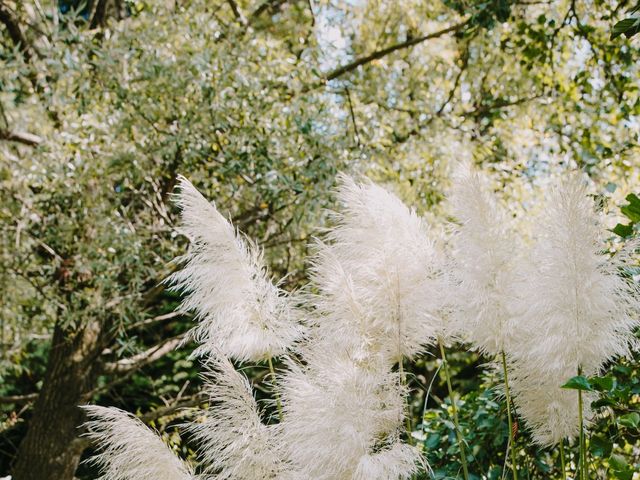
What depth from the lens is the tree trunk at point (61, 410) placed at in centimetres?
435

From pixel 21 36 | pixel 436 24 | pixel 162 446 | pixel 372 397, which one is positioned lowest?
pixel 162 446

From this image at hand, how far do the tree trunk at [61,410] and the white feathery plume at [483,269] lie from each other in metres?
3.23

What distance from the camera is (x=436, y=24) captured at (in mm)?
6453

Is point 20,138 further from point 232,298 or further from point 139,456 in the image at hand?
point 139,456

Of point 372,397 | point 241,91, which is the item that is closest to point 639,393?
point 372,397

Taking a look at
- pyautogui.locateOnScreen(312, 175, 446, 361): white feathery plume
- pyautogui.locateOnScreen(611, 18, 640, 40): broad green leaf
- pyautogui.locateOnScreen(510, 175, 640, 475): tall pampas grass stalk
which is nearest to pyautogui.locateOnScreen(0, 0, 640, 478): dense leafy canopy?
pyautogui.locateOnScreen(510, 175, 640, 475): tall pampas grass stalk

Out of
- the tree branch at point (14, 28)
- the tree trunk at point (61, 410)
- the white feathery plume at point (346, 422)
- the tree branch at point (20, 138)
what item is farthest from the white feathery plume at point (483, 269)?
the tree branch at point (14, 28)

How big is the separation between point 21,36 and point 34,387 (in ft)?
12.4

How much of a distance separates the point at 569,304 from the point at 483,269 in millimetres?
239

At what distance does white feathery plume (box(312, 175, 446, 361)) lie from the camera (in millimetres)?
1799

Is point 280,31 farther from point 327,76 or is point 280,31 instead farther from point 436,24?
point 436,24

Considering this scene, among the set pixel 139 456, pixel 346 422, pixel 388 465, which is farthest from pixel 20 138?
pixel 388 465

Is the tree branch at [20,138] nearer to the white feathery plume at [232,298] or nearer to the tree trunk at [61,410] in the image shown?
the tree trunk at [61,410]

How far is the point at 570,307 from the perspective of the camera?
1.65 meters
